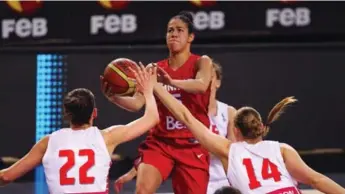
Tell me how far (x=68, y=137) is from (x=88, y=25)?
4.51 m

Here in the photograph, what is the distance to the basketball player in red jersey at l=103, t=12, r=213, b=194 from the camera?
263 inches

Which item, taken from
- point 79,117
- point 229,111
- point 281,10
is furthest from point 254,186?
point 281,10

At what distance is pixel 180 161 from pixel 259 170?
1.34 meters

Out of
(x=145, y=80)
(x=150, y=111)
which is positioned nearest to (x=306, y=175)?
(x=150, y=111)

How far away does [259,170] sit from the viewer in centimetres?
548

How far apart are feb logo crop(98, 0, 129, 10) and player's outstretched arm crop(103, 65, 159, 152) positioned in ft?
13.4

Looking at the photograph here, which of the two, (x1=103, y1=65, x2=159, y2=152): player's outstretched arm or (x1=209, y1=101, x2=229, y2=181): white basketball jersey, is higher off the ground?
(x1=103, y1=65, x2=159, y2=152): player's outstretched arm

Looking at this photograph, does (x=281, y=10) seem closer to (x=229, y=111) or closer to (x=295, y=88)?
(x=295, y=88)

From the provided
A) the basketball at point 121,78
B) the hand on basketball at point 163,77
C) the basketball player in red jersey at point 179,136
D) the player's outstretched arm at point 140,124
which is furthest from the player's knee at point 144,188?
the player's outstretched arm at point 140,124

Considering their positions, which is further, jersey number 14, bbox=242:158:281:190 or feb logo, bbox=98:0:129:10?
feb logo, bbox=98:0:129:10

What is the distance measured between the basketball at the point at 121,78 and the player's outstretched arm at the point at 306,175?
3.81ft

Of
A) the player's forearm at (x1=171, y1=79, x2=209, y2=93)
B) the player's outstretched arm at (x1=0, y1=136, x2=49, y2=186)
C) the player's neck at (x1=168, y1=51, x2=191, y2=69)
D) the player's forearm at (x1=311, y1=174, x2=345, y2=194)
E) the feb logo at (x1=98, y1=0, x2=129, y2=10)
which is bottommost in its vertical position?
Answer: the player's forearm at (x1=311, y1=174, x2=345, y2=194)

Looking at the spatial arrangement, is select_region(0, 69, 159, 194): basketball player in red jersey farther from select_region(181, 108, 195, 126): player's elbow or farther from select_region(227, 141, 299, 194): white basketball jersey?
select_region(227, 141, 299, 194): white basketball jersey

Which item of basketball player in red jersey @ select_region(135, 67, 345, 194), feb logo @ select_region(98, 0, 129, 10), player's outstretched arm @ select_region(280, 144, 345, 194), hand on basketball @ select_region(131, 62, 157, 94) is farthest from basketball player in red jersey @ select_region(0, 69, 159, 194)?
feb logo @ select_region(98, 0, 129, 10)
